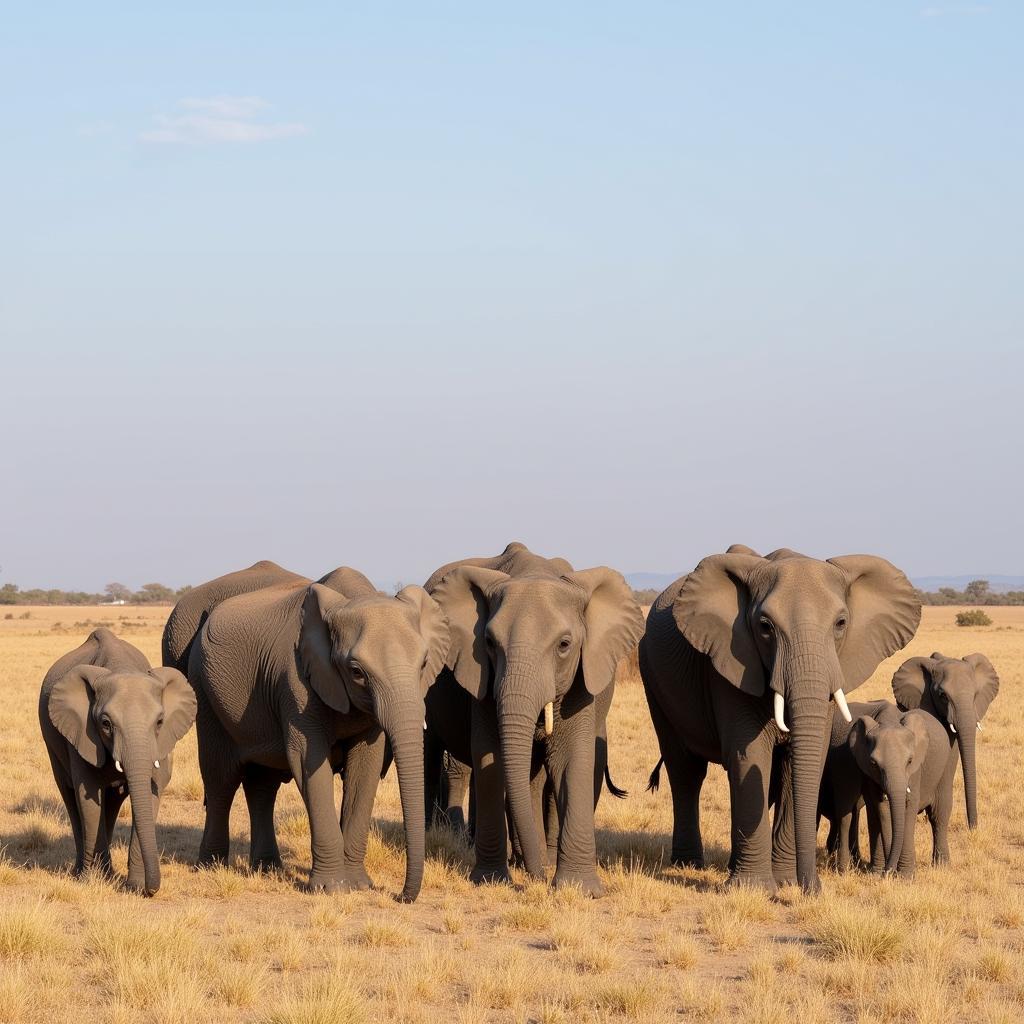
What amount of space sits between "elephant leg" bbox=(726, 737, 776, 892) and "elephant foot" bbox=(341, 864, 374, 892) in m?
2.88

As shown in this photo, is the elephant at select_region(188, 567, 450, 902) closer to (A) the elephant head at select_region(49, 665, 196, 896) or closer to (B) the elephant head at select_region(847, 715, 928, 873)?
(A) the elephant head at select_region(49, 665, 196, 896)

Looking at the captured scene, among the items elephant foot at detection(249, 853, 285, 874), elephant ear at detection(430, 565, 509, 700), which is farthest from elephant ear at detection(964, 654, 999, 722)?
elephant foot at detection(249, 853, 285, 874)

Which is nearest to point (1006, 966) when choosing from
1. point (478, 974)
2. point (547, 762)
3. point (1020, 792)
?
point (478, 974)

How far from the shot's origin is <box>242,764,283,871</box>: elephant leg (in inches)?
532

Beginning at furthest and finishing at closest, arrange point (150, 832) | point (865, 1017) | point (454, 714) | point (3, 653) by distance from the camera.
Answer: point (3, 653)
point (454, 714)
point (150, 832)
point (865, 1017)

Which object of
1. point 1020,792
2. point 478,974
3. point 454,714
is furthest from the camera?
point 1020,792

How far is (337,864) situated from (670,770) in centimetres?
Answer: 352

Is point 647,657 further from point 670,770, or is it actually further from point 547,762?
point 547,762

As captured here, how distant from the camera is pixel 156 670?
12586 mm

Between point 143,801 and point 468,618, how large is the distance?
2879 mm

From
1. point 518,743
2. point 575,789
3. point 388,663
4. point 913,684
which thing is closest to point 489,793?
point 575,789

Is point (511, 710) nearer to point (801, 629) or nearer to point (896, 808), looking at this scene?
point (801, 629)

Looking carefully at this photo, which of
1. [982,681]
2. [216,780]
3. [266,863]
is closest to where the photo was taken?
[266,863]

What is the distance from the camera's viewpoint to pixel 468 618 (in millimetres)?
12742
